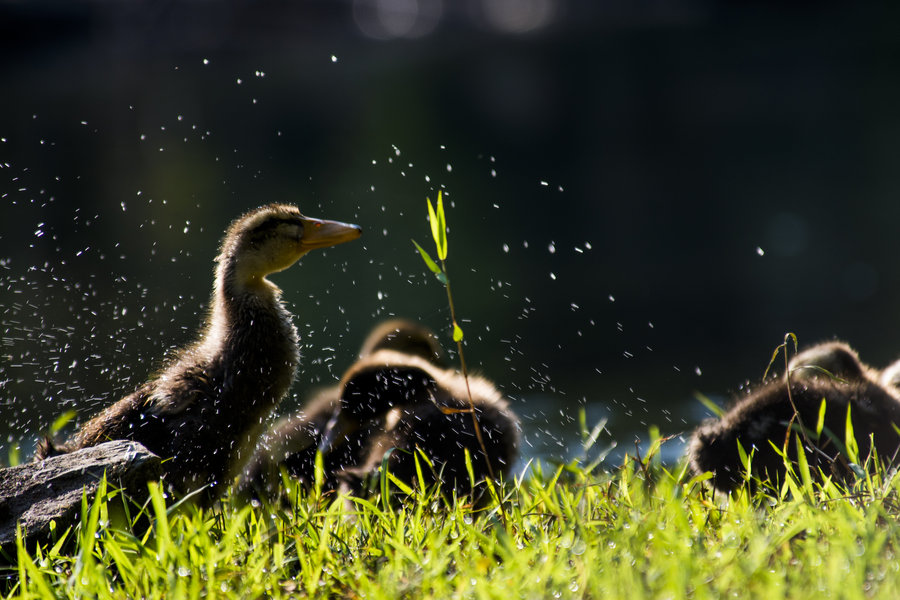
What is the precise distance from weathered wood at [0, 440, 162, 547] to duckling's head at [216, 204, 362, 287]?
1.55 meters

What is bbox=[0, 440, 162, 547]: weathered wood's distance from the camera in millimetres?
3148

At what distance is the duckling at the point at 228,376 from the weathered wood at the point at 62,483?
16.0 inches

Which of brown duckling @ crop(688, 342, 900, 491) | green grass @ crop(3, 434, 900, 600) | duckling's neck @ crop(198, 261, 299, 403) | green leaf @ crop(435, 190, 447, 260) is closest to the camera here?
green grass @ crop(3, 434, 900, 600)

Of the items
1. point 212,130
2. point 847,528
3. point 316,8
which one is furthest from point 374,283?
point 316,8

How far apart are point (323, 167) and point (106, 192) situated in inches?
199

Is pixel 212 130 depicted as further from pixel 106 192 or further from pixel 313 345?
pixel 313 345

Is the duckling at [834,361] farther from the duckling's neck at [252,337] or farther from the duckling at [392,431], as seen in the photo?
the duckling's neck at [252,337]

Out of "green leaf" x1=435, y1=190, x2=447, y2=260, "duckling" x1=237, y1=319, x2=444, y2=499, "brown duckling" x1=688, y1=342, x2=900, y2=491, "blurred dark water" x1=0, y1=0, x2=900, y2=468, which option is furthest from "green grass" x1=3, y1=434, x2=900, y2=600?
"blurred dark water" x1=0, y1=0, x2=900, y2=468

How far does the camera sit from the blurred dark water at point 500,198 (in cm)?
1079

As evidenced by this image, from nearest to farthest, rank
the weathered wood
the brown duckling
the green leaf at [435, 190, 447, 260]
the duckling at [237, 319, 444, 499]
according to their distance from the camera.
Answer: the weathered wood < the green leaf at [435, 190, 447, 260] < the brown duckling < the duckling at [237, 319, 444, 499]

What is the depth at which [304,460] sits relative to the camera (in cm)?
521

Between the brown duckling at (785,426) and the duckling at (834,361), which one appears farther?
the duckling at (834,361)

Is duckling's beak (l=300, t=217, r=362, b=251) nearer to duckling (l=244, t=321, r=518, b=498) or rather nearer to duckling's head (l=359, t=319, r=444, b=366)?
duckling (l=244, t=321, r=518, b=498)

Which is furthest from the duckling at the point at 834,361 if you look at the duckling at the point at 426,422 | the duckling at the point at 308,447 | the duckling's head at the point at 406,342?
the duckling's head at the point at 406,342
